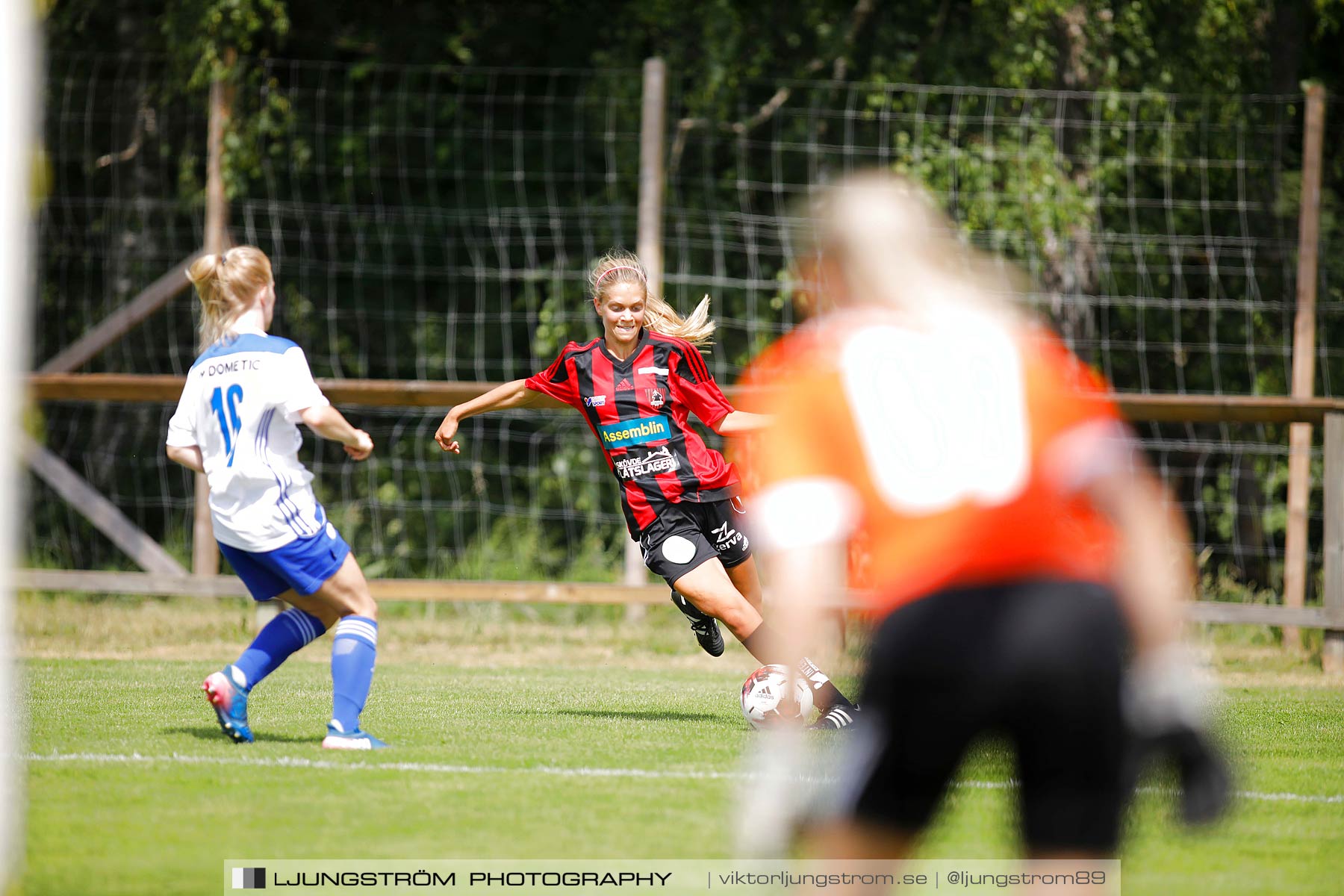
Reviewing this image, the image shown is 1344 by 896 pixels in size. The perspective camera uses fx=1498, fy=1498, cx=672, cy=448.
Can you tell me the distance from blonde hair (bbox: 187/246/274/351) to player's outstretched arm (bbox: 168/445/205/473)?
368 mm

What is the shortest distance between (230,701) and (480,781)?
1.07 metres

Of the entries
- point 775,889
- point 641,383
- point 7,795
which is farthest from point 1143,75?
point 7,795

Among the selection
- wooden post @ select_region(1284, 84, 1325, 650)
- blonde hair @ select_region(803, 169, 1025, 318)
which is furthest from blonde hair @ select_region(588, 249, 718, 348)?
wooden post @ select_region(1284, 84, 1325, 650)

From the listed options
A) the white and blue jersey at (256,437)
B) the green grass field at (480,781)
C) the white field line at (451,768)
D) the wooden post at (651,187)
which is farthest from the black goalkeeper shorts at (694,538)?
the wooden post at (651,187)

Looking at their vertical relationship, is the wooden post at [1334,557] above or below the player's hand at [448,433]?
below

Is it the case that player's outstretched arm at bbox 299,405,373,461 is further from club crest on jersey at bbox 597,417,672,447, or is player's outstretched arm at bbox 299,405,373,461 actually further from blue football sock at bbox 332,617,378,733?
club crest on jersey at bbox 597,417,672,447

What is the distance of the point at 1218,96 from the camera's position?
35.8 ft

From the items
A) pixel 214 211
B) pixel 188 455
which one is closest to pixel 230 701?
pixel 188 455

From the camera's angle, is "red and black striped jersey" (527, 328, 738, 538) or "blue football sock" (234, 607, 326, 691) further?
"red and black striped jersey" (527, 328, 738, 538)

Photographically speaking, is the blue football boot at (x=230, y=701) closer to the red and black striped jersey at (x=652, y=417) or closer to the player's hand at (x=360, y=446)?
the player's hand at (x=360, y=446)

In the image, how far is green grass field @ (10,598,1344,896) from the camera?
12.5 feet

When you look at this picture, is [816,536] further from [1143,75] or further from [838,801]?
[1143,75]

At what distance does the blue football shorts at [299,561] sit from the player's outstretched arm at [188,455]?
32cm

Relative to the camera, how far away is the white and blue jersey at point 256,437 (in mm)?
5066
